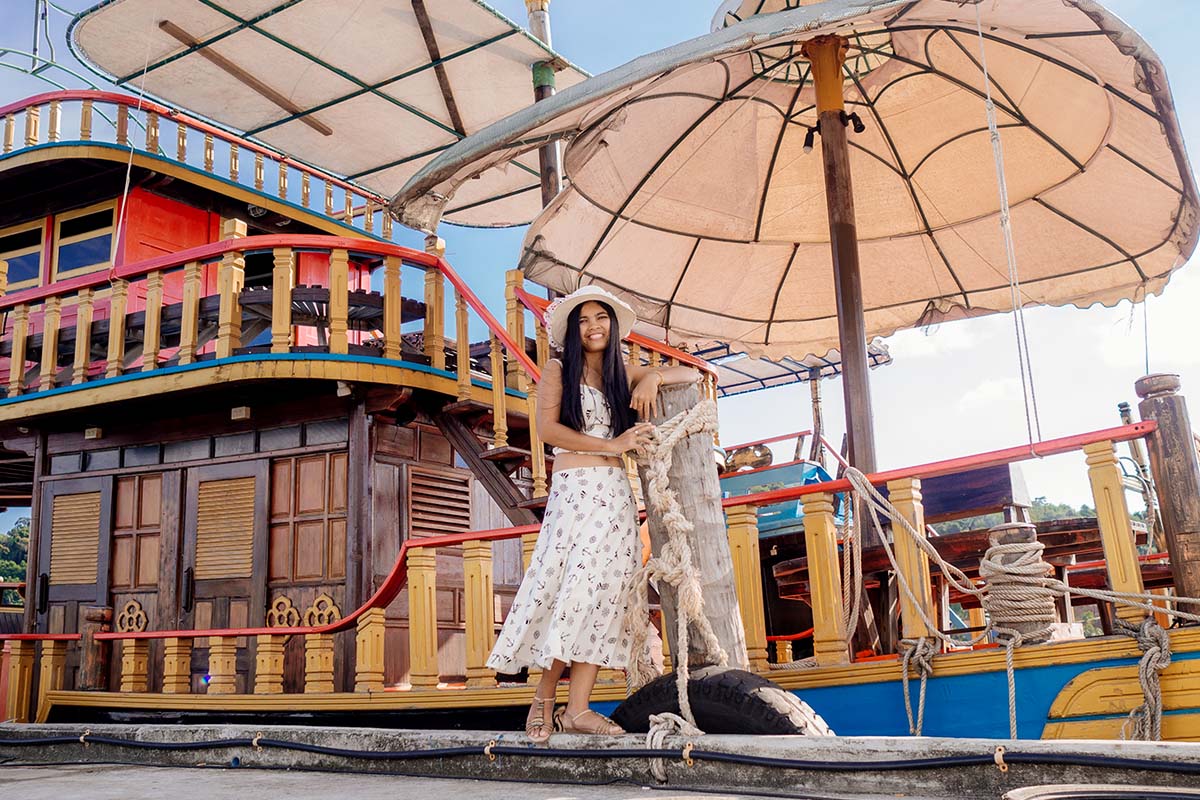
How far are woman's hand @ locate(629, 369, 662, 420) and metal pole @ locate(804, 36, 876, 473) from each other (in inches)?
79.2

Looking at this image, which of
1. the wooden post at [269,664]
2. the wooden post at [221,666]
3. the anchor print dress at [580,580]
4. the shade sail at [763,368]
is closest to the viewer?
the anchor print dress at [580,580]

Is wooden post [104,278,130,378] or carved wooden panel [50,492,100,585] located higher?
wooden post [104,278,130,378]

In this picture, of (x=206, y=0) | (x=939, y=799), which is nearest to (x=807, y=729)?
(x=939, y=799)

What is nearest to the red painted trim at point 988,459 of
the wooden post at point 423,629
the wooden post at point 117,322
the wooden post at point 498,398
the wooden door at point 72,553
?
the wooden post at point 423,629

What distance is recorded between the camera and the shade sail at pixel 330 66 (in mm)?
9430

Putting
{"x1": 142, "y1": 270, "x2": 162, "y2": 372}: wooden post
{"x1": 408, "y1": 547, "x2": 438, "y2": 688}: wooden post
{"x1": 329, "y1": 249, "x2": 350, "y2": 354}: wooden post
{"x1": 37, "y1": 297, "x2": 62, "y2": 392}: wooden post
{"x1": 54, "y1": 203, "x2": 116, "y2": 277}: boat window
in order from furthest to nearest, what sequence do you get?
1. {"x1": 54, "y1": 203, "x2": 116, "y2": 277}: boat window
2. {"x1": 37, "y1": 297, "x2": 62, "y2": 392}: wooden post
3. {"x1": 142, "y1": 270, "x2": 162, "y2": 372}: wooden post
4. {"x1": 329, "y1": 249, "x2": 350, "y2": 354}: wooden post
5. {"x1": 408, "y1": 547, "x2": 438, "y2": 688}: wooden post

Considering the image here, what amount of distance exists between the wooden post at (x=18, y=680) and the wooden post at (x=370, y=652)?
2936 millimetres

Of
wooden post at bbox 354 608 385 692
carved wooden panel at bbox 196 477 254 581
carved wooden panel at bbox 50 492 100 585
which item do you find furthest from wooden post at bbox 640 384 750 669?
carved wooden panel at bbox 50 492 100 585

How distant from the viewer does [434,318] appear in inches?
284

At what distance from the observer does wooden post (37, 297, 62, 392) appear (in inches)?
311

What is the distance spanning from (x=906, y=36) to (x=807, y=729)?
4.93 meters

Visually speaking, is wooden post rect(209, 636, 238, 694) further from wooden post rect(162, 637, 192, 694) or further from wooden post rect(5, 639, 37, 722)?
wooden post rect(5, 639, 37, 722)

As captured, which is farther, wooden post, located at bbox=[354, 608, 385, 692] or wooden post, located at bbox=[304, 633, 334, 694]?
wooden post, located at bbox=[304, 633, 334, 694]

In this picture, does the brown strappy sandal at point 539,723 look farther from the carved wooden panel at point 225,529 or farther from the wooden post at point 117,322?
the wooden post at point 117,322
